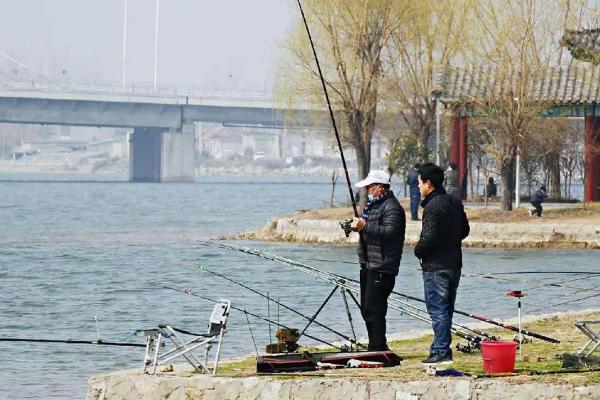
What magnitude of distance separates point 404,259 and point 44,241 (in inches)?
525

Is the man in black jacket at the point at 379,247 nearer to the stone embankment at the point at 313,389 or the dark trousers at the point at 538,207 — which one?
the stone embankment at the point at 313,389

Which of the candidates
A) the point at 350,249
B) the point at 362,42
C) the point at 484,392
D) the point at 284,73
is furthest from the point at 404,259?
the point at 484,392

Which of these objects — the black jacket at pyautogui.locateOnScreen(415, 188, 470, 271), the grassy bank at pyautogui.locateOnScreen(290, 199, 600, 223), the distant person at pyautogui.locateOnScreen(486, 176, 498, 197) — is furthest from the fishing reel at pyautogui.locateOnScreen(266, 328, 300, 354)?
the distant person at pyautogui.locateOnScreen(486, 176, 498, 197)

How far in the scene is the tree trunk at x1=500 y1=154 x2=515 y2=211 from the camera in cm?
4125

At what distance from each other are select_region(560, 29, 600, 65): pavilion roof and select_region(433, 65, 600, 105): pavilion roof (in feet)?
3.07

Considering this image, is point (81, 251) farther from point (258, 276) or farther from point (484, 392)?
point (484, 392)

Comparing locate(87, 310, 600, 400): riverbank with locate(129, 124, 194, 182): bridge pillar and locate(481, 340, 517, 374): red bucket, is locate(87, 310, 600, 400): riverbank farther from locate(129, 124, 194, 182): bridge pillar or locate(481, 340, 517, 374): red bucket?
locate(129, 124, 194, 182): bridge pillar

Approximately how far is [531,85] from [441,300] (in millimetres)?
31321

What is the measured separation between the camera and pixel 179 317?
72.7ft

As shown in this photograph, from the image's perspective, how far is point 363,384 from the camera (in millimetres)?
11188

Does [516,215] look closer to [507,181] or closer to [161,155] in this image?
[507,181]

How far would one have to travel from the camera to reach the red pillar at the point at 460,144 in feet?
159

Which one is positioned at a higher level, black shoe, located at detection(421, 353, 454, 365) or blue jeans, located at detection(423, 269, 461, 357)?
blue jeans, located at detection(423, 269, 461, 357)

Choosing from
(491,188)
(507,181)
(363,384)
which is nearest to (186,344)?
(363,384)
